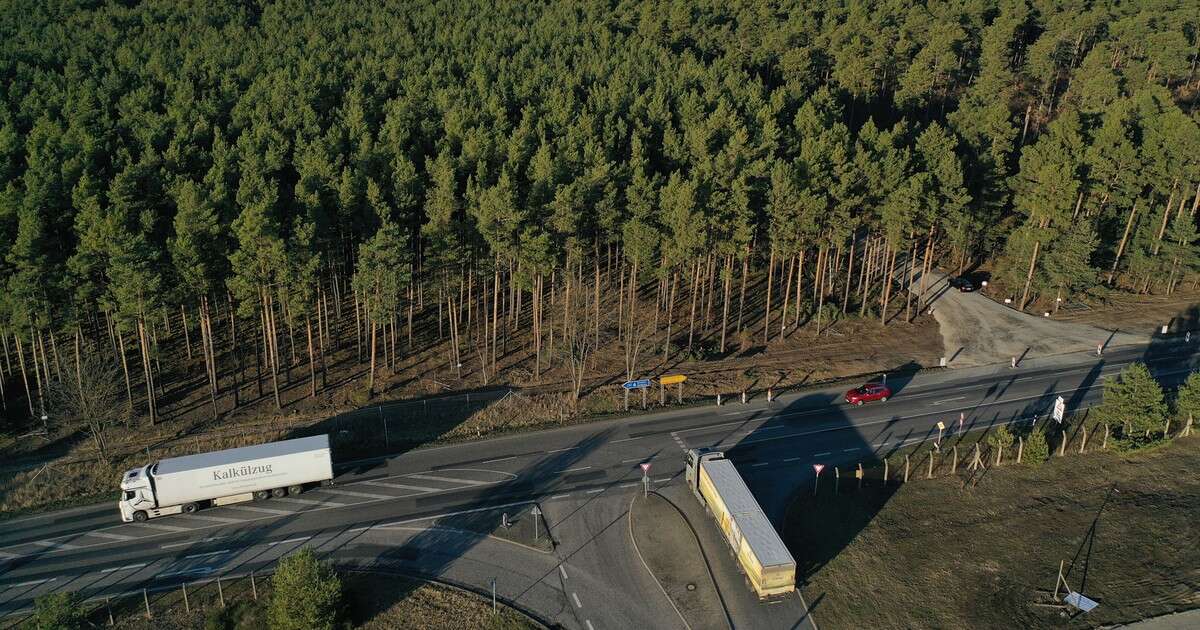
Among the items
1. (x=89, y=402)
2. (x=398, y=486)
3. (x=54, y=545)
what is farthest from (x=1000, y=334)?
(x=54, y=545)

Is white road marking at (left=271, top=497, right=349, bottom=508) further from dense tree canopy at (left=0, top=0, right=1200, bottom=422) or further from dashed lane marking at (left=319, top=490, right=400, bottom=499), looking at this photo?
dense tree canopy at (left=0, top=0, right=1200, bottom=422)

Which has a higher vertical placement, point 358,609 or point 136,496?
point 136,496

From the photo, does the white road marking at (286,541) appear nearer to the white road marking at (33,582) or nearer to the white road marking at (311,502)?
the white road marking at (311,502)

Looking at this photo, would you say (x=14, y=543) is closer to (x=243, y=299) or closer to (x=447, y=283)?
(x=243, y=299)

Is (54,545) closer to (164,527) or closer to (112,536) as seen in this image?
(112,536)

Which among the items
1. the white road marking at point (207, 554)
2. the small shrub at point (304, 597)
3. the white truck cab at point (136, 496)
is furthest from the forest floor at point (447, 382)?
the small shrub at point (304, 597)

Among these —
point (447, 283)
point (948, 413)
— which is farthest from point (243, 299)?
point (948, 413)
